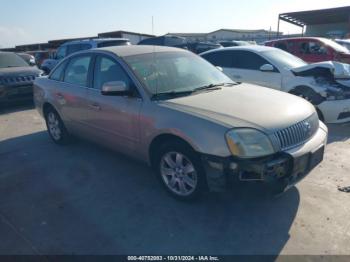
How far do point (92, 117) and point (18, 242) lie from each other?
6.24 feet

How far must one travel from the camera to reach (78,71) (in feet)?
15.5

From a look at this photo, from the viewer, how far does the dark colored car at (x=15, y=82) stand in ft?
26.6

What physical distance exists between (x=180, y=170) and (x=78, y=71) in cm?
244

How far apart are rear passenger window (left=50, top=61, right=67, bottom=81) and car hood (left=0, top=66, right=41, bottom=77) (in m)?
3.74

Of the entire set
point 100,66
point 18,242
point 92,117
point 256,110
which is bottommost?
point 18,242

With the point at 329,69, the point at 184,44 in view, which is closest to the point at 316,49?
the point at 329,69

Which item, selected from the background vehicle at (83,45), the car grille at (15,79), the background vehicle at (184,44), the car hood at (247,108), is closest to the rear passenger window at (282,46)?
the background vehicle at (184,44)

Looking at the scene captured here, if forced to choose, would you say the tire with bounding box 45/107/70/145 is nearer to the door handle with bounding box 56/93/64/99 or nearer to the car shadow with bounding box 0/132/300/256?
the door handle with bounding box 56/93/64/99

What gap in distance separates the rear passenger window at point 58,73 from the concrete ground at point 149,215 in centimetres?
150

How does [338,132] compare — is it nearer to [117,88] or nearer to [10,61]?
[117,88]

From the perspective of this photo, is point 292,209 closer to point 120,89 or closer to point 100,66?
point 120,89

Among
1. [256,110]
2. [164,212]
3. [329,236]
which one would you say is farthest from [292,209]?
[164,212]

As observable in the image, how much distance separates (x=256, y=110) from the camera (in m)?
3.19

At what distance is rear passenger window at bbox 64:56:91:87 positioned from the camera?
4512 mm
